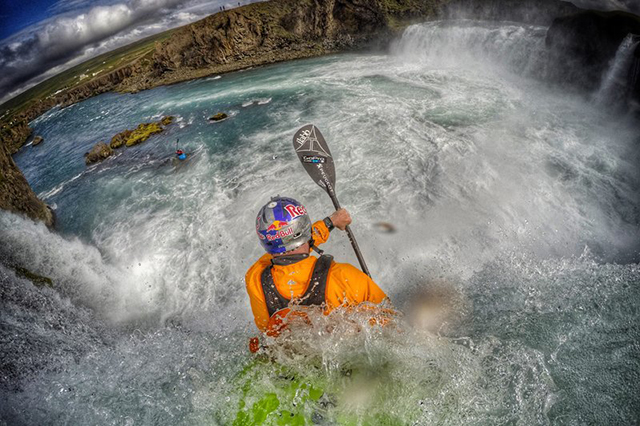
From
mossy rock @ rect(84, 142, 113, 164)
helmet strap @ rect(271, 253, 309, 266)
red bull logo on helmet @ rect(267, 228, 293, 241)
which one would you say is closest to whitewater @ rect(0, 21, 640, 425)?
helmet strap @ rect(271, 253, 309, 266)

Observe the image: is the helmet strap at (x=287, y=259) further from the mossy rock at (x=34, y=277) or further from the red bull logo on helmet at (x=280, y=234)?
the mossy rock at (x=34, y=277)

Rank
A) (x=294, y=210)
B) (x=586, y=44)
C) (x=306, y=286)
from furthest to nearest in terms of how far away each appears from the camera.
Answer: (x=586, y=44) < (x=294, y=210) < (x=306, y=286)

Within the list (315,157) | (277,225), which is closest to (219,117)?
(315,157)

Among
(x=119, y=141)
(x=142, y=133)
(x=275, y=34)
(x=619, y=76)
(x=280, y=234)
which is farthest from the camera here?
(x=275, y=34)

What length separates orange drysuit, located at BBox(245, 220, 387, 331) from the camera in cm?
315

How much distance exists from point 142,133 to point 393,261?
64.8 feet

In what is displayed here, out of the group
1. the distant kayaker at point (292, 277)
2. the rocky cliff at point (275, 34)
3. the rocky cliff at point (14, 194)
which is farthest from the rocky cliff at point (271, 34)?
the distant kayaker at point (292, 277)

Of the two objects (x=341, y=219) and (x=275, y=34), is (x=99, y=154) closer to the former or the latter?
(x=341, y=219)

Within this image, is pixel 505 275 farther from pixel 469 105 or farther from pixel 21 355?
pixel 469 105

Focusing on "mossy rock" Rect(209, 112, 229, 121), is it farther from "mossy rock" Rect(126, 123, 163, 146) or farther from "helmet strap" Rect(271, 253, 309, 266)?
"helmet strap" Rect(271, 253, 309, 266)

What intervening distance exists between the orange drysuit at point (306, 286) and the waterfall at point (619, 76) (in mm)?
13733

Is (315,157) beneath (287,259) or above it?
beneath

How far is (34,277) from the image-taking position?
6801mm

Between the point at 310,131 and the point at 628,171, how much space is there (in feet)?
28.2
